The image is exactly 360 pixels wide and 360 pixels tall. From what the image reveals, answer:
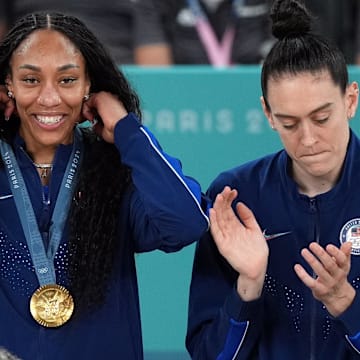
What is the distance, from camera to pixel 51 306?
3119 mm

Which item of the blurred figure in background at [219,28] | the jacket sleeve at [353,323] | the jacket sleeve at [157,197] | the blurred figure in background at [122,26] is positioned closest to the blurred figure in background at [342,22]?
the blurred figure in background at [219,28]

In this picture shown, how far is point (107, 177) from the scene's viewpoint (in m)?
3.30

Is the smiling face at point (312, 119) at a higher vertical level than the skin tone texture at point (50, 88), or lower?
lower

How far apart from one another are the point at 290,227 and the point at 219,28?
2188 mm

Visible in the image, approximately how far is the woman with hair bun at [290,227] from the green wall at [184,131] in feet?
4.10

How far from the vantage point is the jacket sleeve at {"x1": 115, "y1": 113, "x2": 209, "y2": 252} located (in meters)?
3.13

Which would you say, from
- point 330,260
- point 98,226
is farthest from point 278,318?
point 98,226

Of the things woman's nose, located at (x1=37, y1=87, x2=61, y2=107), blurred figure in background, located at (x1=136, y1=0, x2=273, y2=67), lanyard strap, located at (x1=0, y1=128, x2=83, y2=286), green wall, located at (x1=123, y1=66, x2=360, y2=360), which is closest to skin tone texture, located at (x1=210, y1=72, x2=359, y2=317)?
lanyard strap, located at (x1=0, y1=128, x2=83, y2=286)

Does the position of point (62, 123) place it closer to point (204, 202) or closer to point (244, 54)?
point (204, 202)

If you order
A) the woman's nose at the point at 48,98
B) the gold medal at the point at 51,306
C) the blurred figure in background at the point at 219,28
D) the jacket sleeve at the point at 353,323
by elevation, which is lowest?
the jacket sleeve at the point at 353,323

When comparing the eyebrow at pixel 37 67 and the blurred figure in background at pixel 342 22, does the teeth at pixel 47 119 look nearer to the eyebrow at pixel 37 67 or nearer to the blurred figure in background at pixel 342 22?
the eyebrow at pixel 37 67

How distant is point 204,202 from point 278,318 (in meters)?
0.37

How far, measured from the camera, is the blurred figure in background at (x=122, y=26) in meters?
5.29

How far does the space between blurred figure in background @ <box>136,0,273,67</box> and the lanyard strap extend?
2065mm
